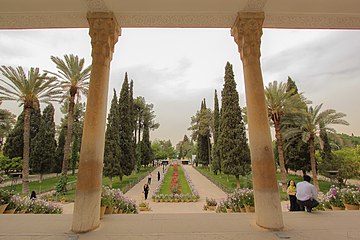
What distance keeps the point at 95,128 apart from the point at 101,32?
1984 mm

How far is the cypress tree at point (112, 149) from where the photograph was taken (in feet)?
67.5

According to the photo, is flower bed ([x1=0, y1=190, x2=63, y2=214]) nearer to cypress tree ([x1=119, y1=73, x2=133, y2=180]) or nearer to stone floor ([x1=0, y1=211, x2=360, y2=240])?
stone floor ([x1=0, y1=211, x2=360, y2=240])

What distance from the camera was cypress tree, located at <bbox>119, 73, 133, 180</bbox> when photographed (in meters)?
24.0

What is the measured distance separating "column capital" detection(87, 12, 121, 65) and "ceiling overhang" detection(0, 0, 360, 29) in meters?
0.12

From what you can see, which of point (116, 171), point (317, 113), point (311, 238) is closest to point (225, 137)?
point (317, 113)

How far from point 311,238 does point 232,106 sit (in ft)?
60.1

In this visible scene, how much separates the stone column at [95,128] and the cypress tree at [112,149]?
1804 centimetres

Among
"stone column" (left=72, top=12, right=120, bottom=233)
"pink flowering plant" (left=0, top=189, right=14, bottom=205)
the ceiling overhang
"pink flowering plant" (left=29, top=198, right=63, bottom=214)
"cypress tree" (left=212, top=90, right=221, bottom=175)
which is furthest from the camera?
"cypress tree" (left=212, top=90, right=221, bottom=175)

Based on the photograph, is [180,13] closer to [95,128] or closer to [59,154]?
[95,128]

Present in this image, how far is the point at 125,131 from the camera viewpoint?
25.2m

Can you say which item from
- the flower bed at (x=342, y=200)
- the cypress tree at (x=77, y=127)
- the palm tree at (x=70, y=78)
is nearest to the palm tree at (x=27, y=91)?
the palm tree at (x=70, y=78)

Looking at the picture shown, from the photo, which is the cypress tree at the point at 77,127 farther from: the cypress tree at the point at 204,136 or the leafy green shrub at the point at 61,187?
the cypress tree at the point at 204,136

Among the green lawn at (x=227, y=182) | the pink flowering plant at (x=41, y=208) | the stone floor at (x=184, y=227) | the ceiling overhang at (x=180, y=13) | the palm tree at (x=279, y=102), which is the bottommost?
the green lawn at (x=227, y=182)

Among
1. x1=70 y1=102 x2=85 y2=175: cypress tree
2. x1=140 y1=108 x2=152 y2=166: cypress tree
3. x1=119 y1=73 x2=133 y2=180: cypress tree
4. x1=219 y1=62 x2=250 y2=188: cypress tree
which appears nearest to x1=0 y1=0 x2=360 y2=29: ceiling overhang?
x1=219 y1=62 x2=250 y2=188: cypress tree
